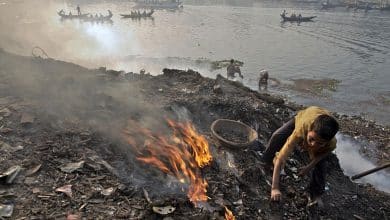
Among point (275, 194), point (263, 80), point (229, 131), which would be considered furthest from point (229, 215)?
point (263, 80)

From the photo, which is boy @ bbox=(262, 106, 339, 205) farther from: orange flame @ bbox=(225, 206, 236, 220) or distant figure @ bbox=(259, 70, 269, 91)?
distant figure @ bbox=(259, 70, 269, 91)

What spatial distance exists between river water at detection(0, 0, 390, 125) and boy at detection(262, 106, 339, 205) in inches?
445

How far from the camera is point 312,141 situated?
14.8ft

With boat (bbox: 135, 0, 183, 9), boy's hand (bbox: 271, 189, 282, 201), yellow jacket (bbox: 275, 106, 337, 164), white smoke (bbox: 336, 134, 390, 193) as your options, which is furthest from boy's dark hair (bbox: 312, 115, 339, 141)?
boat (bbox: 135, 0, 183, 9)

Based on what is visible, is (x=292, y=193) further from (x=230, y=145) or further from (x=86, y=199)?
(x=86, y=199)

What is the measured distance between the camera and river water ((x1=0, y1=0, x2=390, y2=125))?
20359 mm

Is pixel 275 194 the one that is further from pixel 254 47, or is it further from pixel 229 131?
pixel 254 47

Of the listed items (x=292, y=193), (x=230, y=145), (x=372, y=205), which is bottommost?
(x=372, y=205)

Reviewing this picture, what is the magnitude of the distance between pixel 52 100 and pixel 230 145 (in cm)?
426

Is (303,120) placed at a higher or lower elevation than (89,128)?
higher

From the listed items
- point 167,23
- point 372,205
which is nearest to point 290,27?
point 167,23

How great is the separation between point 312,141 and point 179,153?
2.65 meters

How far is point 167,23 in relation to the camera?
4506cm

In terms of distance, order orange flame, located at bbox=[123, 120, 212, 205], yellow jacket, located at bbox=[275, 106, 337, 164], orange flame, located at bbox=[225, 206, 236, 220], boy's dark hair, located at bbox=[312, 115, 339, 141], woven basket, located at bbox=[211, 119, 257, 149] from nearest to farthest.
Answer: boy's dark hair, located at bbox=[312, 115, 339, 141] → yellow jacket, located at bbox=[275, 106, 337, 164] → orange flame, located at bbox=[225, 206, 236, 220] → orange flame, located at bbox=[123, 120, 212, 205] → woven basket, located at bbox=[211, 119, 257, 149]
